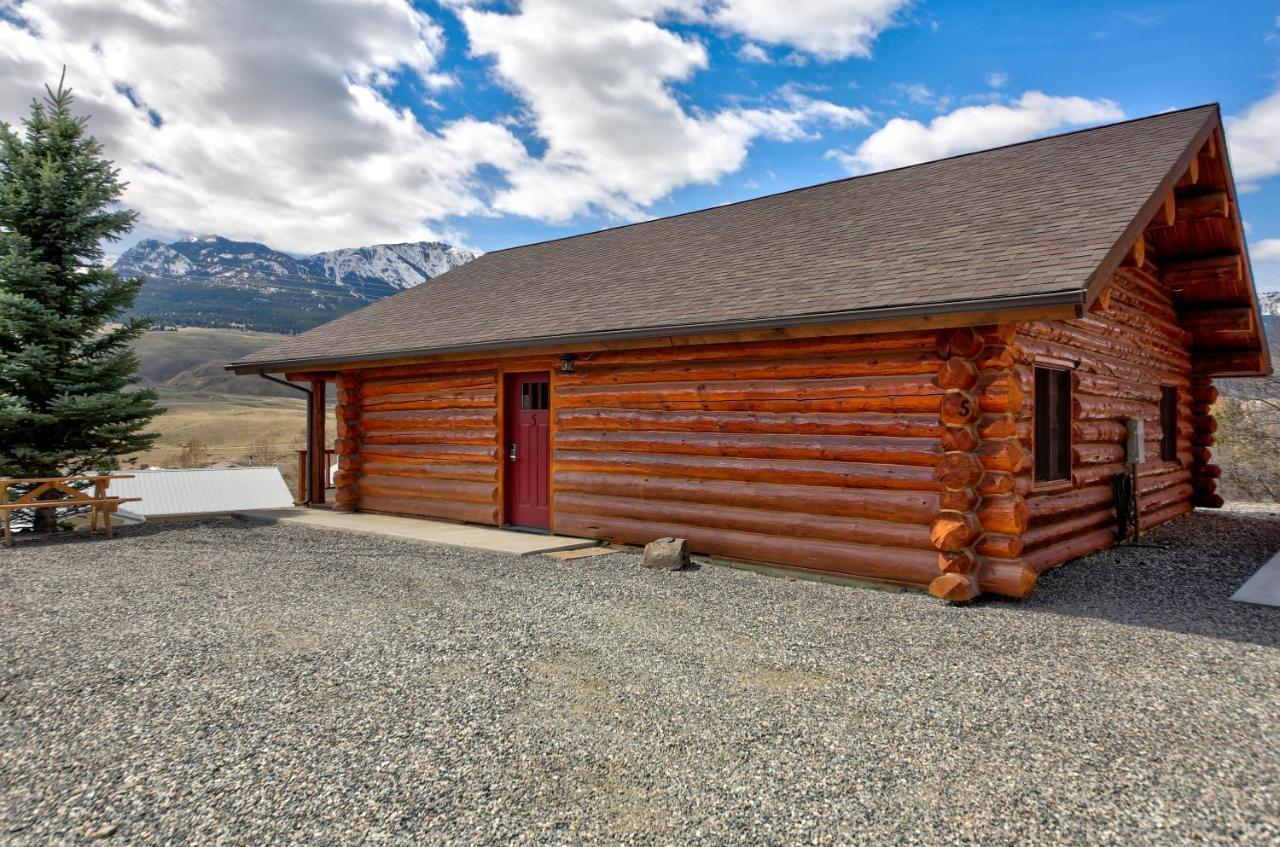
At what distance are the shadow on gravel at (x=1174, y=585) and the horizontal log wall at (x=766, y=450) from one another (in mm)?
1386

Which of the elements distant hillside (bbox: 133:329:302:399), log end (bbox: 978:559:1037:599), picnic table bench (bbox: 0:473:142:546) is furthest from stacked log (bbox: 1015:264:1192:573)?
distant hillside (bbox: 133:329:302:399)

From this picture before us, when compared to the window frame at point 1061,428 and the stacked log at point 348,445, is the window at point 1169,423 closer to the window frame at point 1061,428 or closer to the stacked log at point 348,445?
the window frame at point 1061,428

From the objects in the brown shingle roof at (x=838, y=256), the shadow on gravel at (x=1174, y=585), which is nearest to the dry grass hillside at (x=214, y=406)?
the brown shingle roof at (x=838, y=256)

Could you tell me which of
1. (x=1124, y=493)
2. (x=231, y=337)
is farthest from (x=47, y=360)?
(x=231, y=337)

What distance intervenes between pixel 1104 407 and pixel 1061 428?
1.26 m

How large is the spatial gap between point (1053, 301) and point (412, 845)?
537cm

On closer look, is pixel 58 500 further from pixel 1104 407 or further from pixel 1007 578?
pixel 1104 407

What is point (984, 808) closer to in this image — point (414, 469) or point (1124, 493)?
point (1124, 493)

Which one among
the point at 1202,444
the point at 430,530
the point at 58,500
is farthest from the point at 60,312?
the point at 1202,444

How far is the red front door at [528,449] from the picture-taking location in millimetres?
10188

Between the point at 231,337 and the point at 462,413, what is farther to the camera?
the point at 231,337

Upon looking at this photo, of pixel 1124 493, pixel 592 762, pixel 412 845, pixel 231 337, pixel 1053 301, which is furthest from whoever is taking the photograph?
pixel 231 337

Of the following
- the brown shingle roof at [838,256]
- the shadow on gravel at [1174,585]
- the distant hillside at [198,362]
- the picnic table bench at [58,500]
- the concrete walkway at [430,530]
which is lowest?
the shadow on gravel at [1174,585]

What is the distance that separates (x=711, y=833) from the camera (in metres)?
2.78
